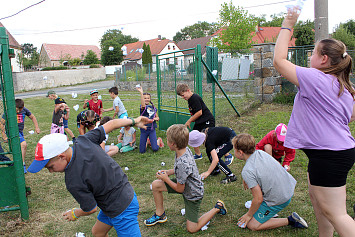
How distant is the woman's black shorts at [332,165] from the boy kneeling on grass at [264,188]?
1.03 meters

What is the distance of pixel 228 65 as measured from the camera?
12555 mm

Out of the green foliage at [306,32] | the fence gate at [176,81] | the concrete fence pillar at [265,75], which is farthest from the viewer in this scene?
the green foliage at [306,32]

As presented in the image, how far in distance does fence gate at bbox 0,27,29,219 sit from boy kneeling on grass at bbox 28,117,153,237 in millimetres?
1674

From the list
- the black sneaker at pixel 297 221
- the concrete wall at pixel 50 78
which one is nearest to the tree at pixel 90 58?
the concrete wall at pixel 50 78

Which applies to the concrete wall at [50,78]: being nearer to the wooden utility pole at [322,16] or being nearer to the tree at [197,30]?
the wooden utility pole at [322,16]

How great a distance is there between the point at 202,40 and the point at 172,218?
60508mm

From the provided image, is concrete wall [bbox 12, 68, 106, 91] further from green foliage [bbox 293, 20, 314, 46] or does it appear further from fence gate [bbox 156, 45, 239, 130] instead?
green foliage [bbox 293, 20, 314, 46]

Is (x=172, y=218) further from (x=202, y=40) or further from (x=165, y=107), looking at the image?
(x=202, y=40)

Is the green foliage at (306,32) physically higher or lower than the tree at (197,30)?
lower

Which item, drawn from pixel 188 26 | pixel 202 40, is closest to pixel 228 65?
pixel 202 40

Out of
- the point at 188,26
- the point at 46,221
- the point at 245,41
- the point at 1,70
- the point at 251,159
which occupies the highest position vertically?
the point at 188,26

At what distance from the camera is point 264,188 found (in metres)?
3.18

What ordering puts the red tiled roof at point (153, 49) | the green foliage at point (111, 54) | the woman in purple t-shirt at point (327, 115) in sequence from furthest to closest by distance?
the red tiled roof at point (153, 49), the green foliage at point (111, 54), the woman in purple t-shirt at point (327, 115)

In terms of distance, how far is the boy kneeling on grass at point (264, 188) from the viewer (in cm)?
316
